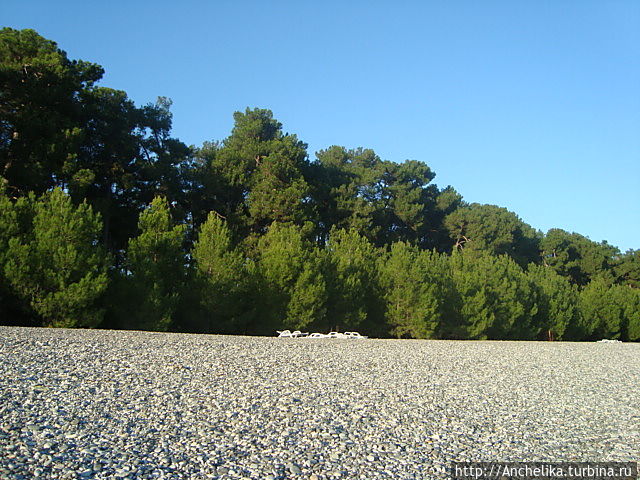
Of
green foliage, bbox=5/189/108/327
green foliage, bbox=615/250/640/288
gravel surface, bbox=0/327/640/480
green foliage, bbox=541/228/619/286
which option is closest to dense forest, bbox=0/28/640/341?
green foliage, bbox=5/189/108/327

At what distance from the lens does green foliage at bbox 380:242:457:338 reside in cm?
2175

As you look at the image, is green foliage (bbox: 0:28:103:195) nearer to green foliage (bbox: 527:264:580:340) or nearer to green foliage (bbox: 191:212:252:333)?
green foliage (bbox: 191:212:252:333)

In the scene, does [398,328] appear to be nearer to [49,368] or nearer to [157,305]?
[157,305]

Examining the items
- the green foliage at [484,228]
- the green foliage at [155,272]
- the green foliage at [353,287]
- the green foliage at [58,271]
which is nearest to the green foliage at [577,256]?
the green foliage at [484,228]

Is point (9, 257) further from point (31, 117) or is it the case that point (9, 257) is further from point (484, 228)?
point (484, 228)

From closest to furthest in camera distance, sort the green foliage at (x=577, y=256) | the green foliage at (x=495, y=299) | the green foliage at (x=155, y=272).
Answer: the green foliage at (x=155, y=272) < the green foliage at (x=495, y=299) < the green foliage at (x=577, y=256)

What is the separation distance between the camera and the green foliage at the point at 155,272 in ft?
50.6

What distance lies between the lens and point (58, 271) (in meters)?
13.7

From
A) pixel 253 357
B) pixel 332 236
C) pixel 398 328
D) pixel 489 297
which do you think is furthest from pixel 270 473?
pixel 332 236

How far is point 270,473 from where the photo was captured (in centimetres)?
435

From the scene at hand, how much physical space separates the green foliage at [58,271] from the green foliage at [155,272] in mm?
1222

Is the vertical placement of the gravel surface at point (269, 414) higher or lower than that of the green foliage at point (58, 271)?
lower

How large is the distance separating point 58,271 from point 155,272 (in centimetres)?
291

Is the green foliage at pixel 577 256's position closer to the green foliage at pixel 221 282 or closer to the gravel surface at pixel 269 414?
the green foliage at pixel 221 282
